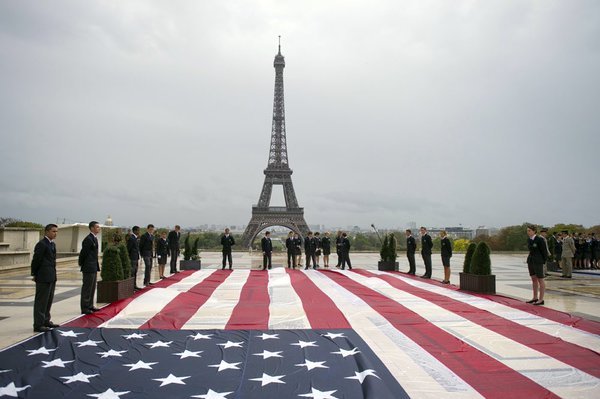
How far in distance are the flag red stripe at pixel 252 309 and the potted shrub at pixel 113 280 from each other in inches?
102

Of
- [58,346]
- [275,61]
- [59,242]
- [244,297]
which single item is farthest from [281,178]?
[58,346]

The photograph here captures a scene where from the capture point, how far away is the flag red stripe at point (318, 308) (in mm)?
6797

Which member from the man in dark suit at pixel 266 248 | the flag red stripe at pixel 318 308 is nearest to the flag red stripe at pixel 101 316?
the flag red stripe at pixel 318 308

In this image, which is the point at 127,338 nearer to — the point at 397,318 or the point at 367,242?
the point at 397,318

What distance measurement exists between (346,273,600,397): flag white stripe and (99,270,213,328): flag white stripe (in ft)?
16.9

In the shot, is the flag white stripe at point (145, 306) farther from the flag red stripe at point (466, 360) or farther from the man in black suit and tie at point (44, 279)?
the flag red stripe at point (466, 360)

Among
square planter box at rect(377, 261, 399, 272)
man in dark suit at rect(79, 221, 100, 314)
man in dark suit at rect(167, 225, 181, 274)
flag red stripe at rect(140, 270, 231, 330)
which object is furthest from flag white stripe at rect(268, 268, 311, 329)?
square planter box at rect(377, 261, 399, 272)

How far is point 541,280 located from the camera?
8789 millimetres

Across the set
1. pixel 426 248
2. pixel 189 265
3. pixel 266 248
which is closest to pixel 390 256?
pixel 426 248

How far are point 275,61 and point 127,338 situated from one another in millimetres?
62211

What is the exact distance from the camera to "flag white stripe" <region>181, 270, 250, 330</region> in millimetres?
6781

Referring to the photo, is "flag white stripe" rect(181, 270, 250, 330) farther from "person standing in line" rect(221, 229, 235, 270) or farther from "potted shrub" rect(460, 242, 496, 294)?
"potted shrub" rect(460, 242, 496, 294)

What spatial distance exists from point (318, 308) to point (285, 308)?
672 mm

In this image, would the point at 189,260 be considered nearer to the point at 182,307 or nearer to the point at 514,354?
the point at 182,307
